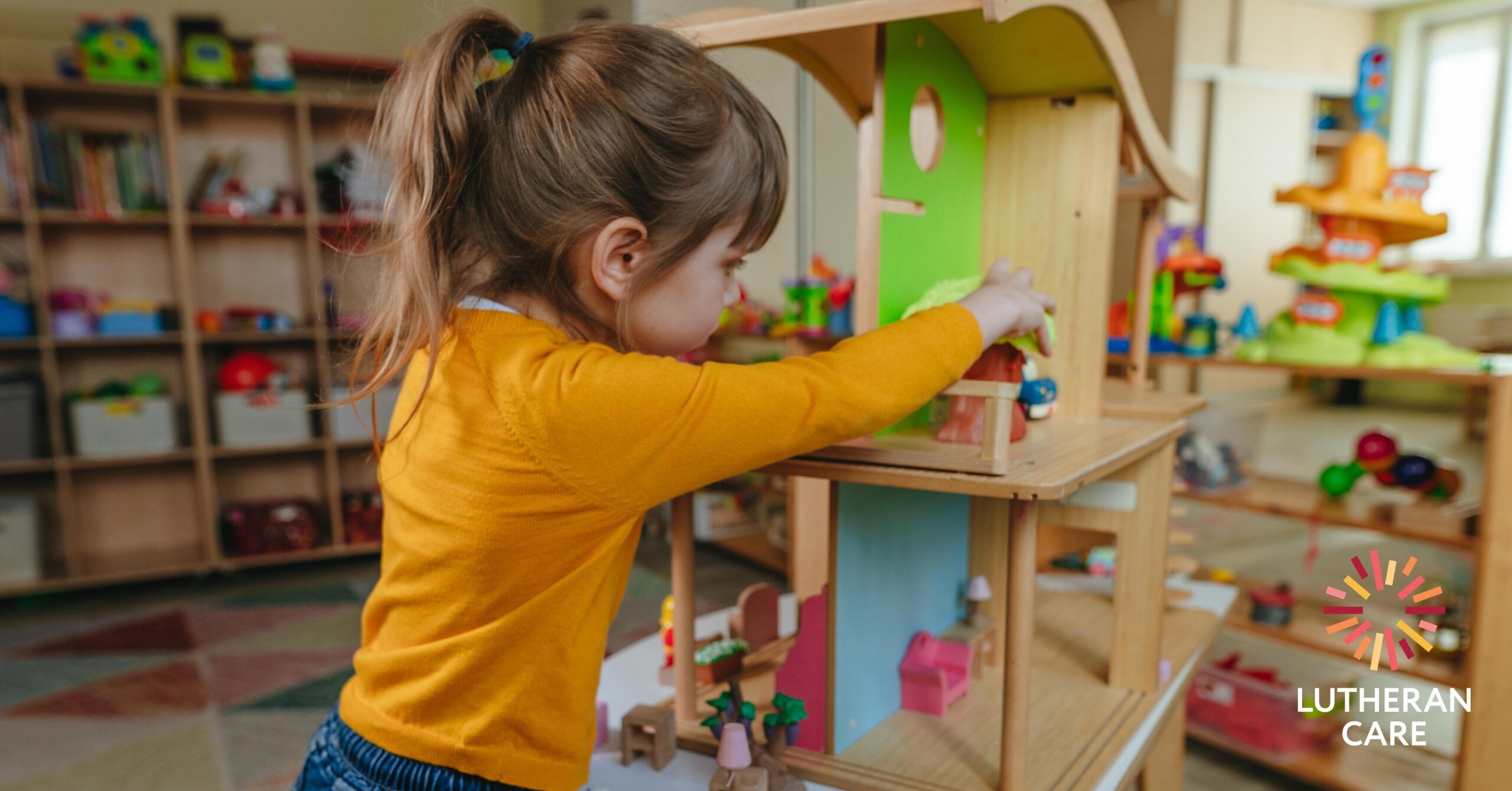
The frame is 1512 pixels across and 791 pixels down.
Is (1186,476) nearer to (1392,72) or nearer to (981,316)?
(981,316)

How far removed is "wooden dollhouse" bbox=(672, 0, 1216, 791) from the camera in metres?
0.64

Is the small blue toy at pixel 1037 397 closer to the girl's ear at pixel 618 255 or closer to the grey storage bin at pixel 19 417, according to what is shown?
the girl's ear at pixel 618 255

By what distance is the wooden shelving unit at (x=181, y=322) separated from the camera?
2.70m

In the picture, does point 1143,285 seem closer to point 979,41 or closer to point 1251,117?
point 979,41

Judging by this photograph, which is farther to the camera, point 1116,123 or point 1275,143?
point 1275,143

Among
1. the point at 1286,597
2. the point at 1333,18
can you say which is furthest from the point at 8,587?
the point at 1333,18

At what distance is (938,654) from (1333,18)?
5.56 meters

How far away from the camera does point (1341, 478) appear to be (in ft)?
6.03

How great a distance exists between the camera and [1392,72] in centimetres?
527

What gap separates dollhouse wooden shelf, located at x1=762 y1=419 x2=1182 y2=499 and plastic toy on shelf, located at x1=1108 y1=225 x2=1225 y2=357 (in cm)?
119

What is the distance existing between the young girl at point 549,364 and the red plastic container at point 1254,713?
144cm

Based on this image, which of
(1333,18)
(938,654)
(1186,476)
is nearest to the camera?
(938,654)

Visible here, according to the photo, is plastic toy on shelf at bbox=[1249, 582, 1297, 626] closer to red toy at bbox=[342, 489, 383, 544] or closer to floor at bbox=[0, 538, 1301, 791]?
floor at bbox=[0, 538, 1301, 791]

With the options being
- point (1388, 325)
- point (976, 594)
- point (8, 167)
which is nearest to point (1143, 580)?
point (976, 594)
